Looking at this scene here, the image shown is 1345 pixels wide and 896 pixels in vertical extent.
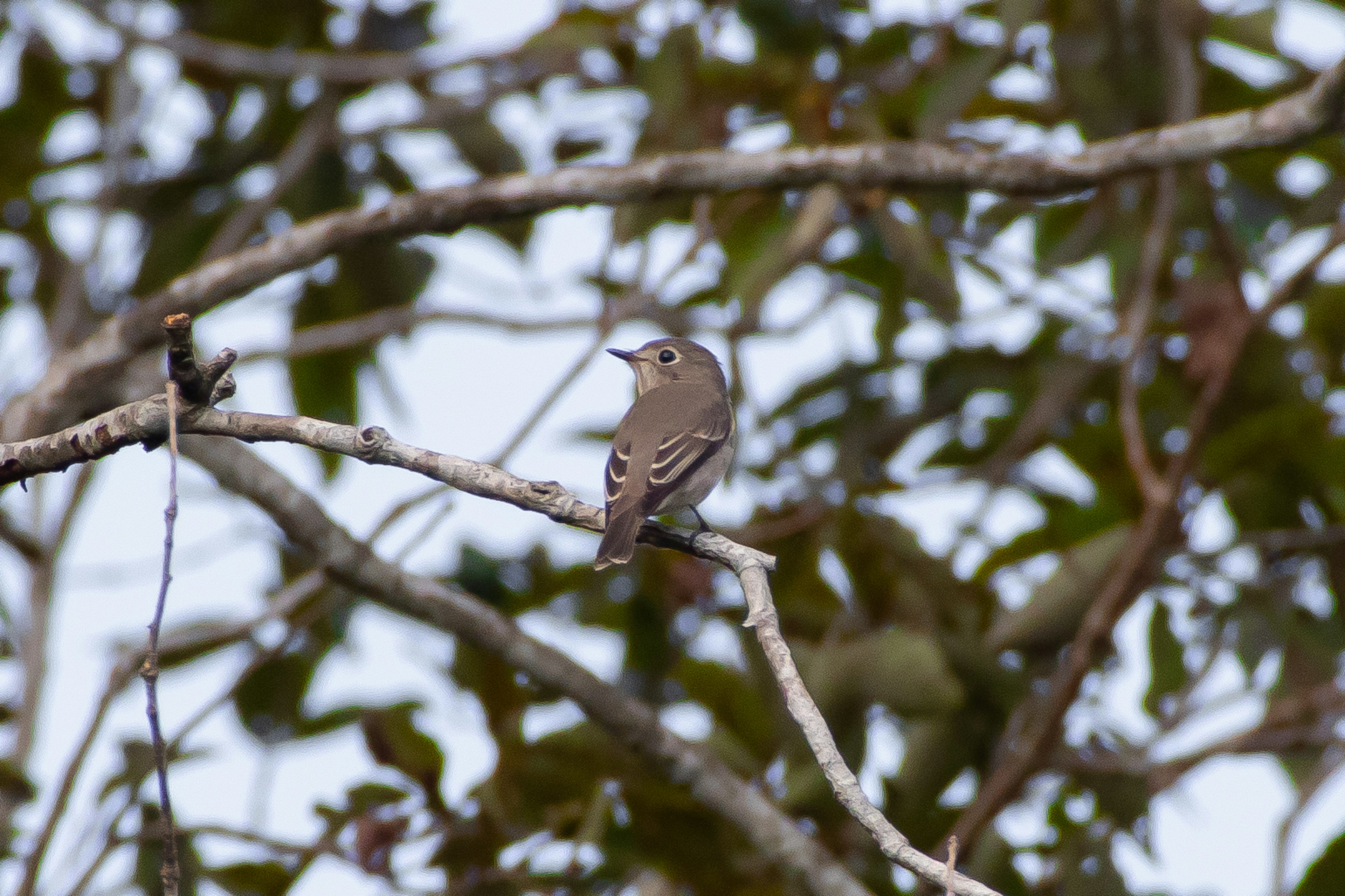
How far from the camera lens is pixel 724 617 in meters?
5.55

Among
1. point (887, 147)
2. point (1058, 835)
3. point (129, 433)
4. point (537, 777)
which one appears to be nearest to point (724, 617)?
point (537, 777)

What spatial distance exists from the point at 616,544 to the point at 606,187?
1.49 metres

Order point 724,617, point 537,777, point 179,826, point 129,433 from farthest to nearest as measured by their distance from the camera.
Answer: point 724,617 < point 537,777 < point 179,826 < point 129,433

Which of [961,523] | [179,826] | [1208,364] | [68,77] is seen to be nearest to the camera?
[179,826]

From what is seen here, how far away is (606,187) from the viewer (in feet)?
15.6

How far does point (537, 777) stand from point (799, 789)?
2.99 feet

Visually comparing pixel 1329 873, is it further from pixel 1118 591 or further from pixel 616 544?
pixel 616 544

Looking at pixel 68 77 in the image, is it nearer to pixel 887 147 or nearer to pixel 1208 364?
pixel 887 147

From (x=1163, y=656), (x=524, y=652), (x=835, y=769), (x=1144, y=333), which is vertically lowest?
(x=835, y=769)

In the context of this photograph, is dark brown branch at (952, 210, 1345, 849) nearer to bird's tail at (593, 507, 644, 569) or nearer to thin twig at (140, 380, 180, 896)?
bird's tail at (593, 507, 644, 569)

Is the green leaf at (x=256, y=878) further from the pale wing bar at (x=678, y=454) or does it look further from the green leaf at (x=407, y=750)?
the pale wing bar at (x=678, y=454)

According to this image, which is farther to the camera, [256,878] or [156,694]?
[256,878]

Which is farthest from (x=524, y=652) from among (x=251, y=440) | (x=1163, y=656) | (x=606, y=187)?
(x=1163, y=656)

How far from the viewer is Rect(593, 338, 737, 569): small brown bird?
411 cm
